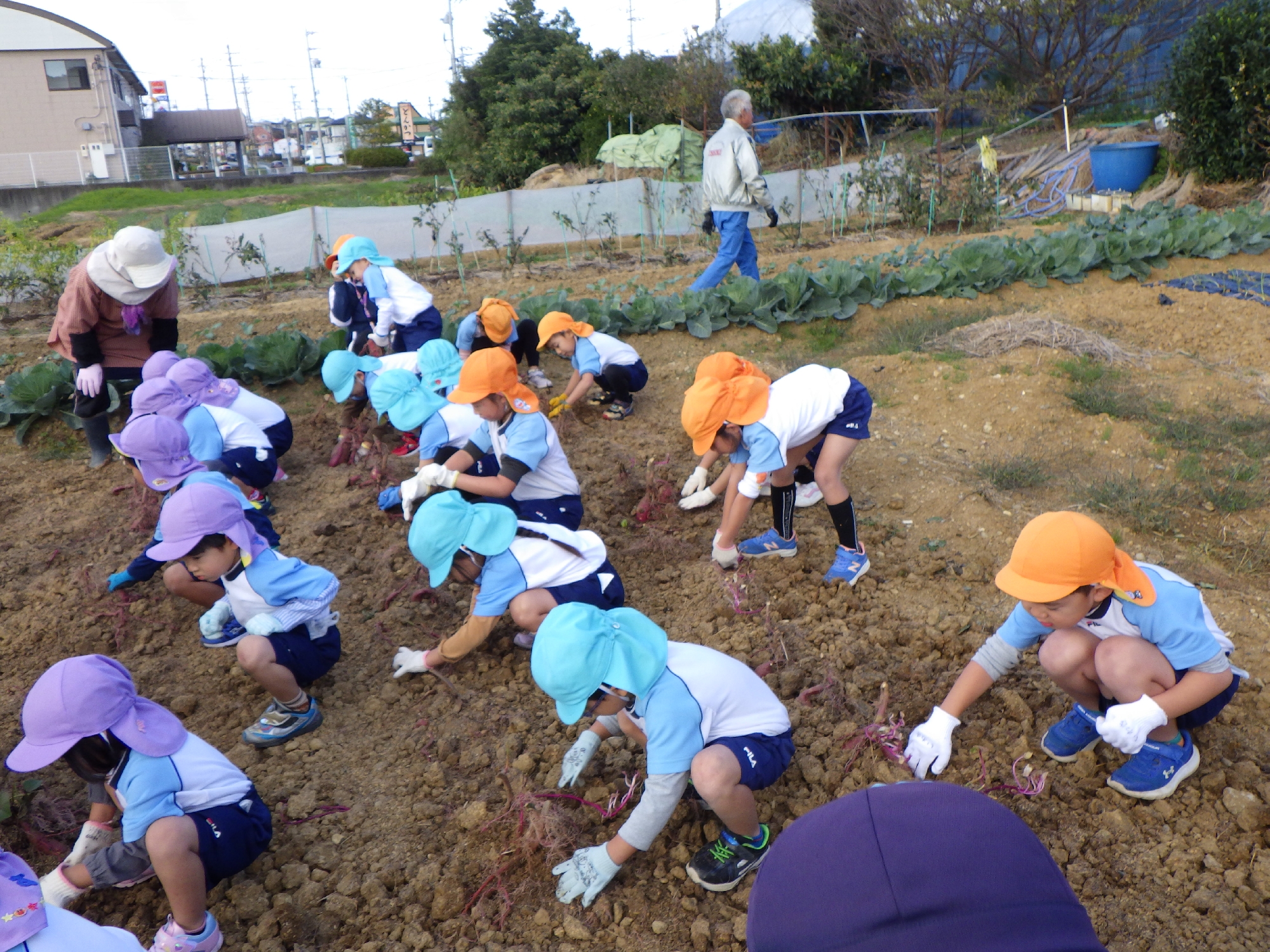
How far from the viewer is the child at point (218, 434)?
3801mm

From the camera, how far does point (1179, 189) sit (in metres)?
10.5

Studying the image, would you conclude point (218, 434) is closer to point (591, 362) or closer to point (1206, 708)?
point (591, 362)

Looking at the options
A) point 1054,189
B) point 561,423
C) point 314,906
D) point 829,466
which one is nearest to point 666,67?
point 1054,189

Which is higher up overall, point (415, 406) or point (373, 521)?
point (415, 406)

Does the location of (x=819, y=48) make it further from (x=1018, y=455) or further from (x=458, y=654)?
(x=458, y=654)

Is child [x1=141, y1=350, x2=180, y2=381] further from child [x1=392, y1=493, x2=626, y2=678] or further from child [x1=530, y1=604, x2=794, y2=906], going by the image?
child [x1=530, y1=604, x2=794, y2=906]

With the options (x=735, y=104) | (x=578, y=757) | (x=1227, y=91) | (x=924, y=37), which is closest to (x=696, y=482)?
(x=578, y=757)

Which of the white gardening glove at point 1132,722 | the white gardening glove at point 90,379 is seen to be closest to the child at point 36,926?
the white gardening glove at point 1132,722

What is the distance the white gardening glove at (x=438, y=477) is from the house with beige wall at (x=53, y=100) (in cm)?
2668

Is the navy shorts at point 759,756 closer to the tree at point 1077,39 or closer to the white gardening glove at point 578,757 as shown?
the white gardening glove at point 578,757

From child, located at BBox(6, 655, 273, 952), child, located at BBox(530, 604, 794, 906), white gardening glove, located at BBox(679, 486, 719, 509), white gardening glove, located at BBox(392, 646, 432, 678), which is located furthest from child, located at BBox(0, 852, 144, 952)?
white gardening glove, located at BBox(679, 486, 719, 509)

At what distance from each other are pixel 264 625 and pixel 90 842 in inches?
28.4

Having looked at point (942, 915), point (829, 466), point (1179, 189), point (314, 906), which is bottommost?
point (314, 906)

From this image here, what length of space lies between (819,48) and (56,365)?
15377 mm
